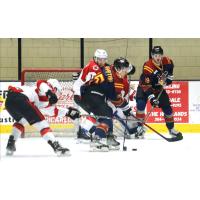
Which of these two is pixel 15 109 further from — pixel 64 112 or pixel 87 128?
pixel 87 128

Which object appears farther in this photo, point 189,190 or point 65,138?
point 65,138

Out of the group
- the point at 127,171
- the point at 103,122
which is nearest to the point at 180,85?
the point at 103,122

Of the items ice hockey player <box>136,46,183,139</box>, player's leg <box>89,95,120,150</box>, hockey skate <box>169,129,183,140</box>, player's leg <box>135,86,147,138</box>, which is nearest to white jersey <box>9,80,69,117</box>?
player's leg <box>89,95,120,150</box>

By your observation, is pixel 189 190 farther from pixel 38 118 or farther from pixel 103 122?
pixel 103 122

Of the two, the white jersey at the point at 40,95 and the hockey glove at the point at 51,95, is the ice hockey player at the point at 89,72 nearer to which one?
the white jersey at the point at 40,95

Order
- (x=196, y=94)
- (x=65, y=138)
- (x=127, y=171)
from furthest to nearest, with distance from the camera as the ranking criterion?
(x=196, y=94)
(x=65, y=138)
(x=127, y=171)

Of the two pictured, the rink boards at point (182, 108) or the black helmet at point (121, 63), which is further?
the rink boards at point (182, 108)

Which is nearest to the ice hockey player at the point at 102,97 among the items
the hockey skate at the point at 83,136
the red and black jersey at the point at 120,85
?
the red and black jersey at the point at 120,85

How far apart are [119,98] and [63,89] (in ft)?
5.12

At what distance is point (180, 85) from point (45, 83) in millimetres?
3812

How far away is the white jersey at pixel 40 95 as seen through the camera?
5797 mm

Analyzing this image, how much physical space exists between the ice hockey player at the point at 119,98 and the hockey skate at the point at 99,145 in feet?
0.83

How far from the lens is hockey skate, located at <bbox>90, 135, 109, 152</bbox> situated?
6.48 m

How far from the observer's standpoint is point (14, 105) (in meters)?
5.83
